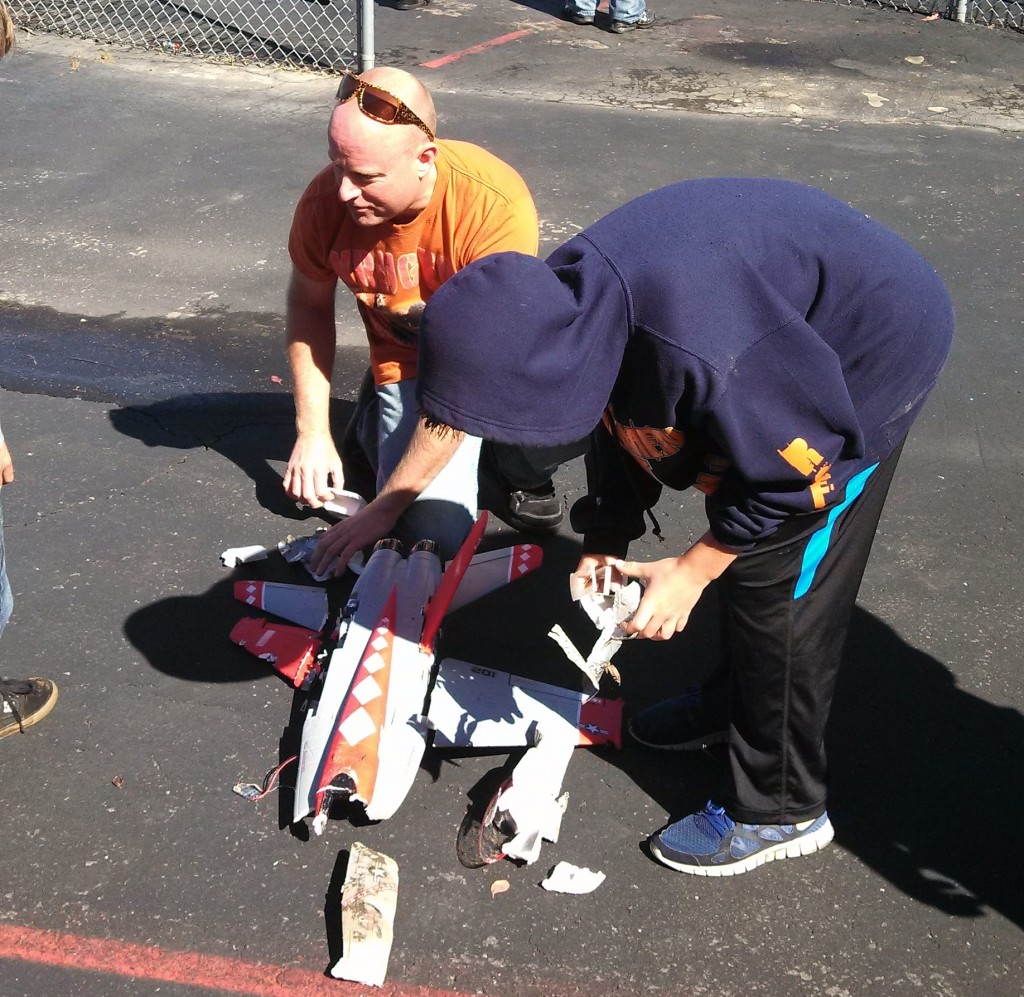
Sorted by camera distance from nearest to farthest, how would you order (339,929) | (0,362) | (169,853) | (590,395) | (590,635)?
(590,395), (339,929), (169,853), (590,635), (0,362)

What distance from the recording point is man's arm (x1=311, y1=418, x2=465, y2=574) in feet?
11.1

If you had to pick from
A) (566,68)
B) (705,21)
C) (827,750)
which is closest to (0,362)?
(827,750)

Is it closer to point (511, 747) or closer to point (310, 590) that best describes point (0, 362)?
point (310, 590)

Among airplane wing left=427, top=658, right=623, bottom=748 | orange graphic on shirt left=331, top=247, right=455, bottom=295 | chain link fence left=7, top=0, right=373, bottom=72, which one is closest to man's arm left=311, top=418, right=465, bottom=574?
orange graphic on shirt left=331, top=247, right=455, bottom=295

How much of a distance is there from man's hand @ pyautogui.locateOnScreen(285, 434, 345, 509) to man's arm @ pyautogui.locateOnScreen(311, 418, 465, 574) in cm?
13

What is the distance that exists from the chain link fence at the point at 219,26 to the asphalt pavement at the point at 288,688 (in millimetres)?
2176

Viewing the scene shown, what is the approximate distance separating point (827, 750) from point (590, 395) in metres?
1.76

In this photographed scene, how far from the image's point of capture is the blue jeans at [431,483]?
3.67 meters

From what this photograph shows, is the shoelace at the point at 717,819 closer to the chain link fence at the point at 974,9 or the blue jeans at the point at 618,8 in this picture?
the blue jeans at the point at 618,8

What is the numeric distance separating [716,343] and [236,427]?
3.19 m

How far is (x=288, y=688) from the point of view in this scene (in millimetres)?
3320

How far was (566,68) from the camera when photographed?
907 centimetres

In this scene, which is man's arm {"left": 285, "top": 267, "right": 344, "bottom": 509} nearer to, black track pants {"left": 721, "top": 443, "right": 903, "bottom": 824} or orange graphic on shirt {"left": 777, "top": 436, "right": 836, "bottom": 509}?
black track pants {"left": 721, "top": 443, "right": 903, "bottom": 824}

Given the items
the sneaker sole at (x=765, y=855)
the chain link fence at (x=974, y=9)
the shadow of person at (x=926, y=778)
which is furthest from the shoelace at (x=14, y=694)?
the chain link fence at (x=974, y=9)
